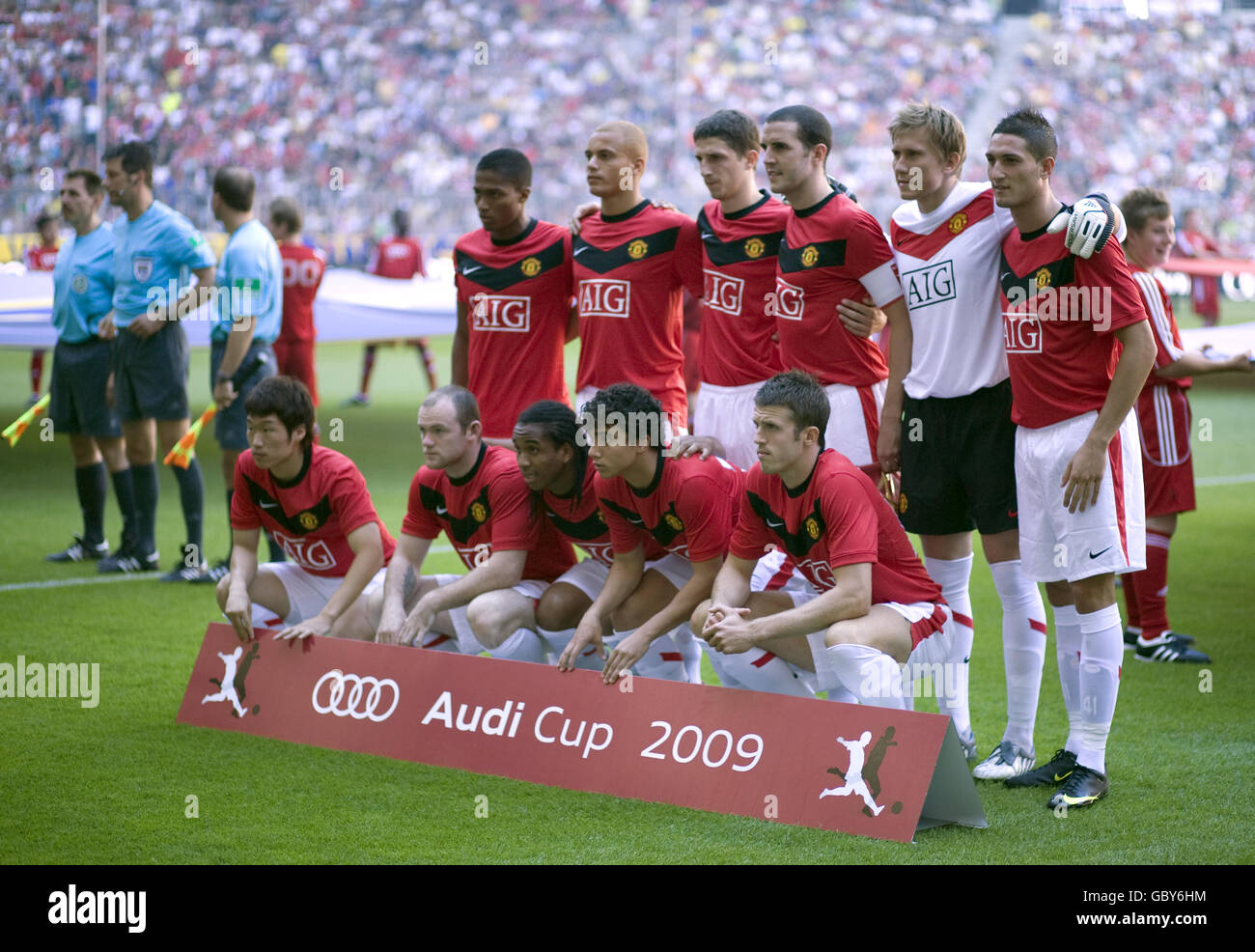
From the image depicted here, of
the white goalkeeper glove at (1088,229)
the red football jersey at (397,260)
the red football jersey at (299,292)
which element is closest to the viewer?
the white goalkeeper glove at (1088,229)

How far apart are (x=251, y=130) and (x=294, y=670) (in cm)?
2289

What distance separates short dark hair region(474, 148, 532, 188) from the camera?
16.5 ft

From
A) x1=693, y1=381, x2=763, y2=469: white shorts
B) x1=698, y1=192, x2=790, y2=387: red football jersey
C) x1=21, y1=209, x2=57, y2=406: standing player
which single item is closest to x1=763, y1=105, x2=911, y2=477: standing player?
x1=698, y1=192, x2=790, y2=387: red football jersey

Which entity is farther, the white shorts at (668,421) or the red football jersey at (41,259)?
the red football jersey at (41,259)

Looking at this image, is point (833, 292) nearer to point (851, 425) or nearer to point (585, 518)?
point (851, 425)

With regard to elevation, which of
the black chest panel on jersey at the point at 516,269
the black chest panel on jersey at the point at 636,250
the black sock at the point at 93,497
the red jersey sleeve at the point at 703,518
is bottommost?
the black sock at the point at 93,497

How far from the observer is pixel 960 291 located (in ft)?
13.4

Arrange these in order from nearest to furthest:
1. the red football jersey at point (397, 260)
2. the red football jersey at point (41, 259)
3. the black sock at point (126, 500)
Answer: the black sock at point (126, 500) → the red football jersey at point (41, 259) → the red football jersey at point (397, 260)

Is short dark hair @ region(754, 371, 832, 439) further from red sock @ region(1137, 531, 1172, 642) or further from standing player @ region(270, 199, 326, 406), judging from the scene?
standing player @ region(270, 199, 326, 406)

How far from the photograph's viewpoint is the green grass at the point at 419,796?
347cm

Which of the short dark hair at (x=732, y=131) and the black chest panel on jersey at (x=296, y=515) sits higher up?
the short dark hair at (x=732, y=131)

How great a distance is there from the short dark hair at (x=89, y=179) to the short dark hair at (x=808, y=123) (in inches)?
168

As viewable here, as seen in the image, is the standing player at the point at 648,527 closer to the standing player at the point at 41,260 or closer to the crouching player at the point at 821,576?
the crouching player at the point at 821,576

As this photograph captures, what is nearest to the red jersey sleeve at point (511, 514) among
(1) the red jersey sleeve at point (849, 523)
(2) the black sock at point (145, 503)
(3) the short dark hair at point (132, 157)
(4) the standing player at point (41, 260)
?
(1) the red jersey sleeve at point (849, 523)
